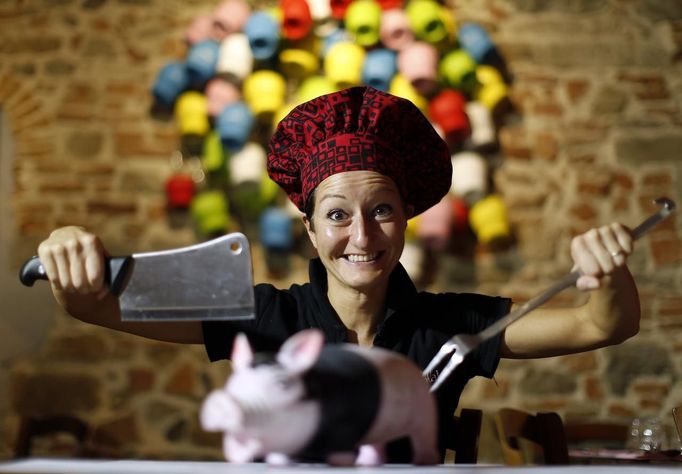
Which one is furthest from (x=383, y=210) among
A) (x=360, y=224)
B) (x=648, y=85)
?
(x=648, y=85)

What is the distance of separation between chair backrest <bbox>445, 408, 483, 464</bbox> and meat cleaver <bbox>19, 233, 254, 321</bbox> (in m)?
0.53

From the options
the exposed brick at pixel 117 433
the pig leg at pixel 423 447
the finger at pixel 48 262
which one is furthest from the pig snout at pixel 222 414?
the exposed brick at pixel 117 433

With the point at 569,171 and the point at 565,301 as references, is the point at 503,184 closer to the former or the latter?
the point at 569,171

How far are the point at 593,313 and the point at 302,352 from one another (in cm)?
59

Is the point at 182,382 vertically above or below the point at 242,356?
below

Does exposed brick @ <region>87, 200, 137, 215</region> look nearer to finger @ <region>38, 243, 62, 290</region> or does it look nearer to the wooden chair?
the wooden chair

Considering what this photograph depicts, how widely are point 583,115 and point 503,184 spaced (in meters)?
0.43

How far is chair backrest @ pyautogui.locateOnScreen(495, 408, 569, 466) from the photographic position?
1229 mm

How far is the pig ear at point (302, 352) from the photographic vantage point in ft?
Answer: 2.15

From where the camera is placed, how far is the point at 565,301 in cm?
257

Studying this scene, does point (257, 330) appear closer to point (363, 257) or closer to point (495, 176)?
point (363, 257)

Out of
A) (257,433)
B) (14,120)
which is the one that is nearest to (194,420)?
(14,120)

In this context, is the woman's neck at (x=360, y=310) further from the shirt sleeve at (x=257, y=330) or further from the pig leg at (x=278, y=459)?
the pig leg at (x=278, y=459)

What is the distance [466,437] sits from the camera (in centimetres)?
122
